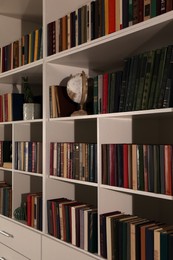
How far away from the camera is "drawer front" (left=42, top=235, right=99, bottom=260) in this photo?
1793mm

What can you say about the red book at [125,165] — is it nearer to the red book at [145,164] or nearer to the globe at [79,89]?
the red book at [145,164]

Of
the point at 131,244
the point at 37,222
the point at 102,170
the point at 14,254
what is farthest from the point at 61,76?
the point at 14,254

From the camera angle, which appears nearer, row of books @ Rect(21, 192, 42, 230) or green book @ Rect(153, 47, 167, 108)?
green book @ Rect(153, 47, 167, 108)

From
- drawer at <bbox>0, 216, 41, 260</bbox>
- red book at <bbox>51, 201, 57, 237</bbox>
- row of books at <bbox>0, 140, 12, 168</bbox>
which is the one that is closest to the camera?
red book at <bbox>51, 201, 57, 237</bbox>

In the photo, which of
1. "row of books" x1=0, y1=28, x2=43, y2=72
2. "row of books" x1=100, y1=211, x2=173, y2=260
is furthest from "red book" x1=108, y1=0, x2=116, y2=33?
"row of books" x1=100, y1=211, x2=173, y2=260

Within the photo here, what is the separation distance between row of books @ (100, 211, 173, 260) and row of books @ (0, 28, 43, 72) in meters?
1.18

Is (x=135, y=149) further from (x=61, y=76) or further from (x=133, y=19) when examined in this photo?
(x=61, y=76)

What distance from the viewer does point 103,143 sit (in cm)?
170

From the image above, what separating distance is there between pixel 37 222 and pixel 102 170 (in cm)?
75

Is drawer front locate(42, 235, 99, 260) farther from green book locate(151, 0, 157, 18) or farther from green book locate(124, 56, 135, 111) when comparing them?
green book locate(151, 0, 157, 18)

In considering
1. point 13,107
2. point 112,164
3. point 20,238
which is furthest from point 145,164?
point 13,107

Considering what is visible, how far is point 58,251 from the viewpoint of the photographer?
1.96m

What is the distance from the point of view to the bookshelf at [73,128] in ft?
5.30

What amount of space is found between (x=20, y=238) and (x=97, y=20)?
5.02 ft
